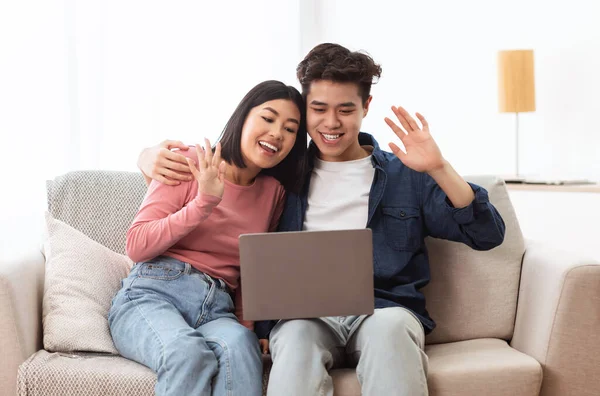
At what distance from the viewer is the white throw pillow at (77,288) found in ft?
5.86

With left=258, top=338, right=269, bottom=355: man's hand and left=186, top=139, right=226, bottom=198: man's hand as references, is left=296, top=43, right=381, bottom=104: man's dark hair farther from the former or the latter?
left=258, top=338, right=269, bottom=355: man's hand

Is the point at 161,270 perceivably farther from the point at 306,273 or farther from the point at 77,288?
the point at 306,273

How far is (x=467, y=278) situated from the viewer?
205 centimetres

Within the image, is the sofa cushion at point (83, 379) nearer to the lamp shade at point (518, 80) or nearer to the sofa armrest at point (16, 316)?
the sofa armrest at point (16, 316)

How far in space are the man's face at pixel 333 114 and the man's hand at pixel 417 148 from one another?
0.44 ft

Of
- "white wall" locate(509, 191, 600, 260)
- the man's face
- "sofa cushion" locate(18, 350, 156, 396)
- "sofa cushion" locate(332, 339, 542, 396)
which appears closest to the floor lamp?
"white wall" locate(509, 191, 600, 260)

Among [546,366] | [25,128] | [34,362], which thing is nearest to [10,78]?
[25,128]

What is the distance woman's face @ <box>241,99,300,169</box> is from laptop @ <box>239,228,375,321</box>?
36 cm

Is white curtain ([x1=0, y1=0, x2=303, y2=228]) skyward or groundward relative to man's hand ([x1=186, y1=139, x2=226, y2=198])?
skyward

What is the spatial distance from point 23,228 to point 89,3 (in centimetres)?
96

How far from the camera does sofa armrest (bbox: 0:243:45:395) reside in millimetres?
1707

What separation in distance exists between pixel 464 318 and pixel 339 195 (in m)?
0.47

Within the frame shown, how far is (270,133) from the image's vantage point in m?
1.92

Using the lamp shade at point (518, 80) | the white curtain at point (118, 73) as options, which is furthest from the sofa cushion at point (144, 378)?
the lamp shade at point (518, 80)
